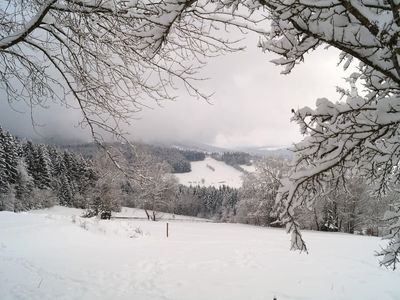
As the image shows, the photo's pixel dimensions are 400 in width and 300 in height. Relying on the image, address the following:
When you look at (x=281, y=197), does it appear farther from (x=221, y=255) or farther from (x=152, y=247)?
(x=152, y=247)

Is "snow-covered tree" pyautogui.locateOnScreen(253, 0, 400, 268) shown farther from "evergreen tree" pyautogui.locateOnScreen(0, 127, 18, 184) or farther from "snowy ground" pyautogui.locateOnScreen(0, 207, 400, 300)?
"evergreen tree" pyautogui.locateOnScreen(0, 127, 18, 184)

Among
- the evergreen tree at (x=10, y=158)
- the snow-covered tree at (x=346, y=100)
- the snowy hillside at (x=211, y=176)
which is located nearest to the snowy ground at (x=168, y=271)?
the snow-covered tree at (x=346, y=100)

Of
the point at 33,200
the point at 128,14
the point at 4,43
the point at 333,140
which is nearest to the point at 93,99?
the point at 4,43

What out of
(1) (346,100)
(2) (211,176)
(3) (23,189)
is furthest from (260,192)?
(2) (211,176)

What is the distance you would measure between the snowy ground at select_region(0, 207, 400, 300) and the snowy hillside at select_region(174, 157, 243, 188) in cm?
12321

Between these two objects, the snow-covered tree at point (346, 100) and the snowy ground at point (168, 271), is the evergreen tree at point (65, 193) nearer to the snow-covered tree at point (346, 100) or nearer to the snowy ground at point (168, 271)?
the snowy ground at point (168, 271)

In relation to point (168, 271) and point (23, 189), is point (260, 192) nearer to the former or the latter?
point (23, 189)

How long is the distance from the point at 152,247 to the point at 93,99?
10035 mm

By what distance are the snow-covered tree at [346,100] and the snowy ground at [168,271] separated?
4320mm

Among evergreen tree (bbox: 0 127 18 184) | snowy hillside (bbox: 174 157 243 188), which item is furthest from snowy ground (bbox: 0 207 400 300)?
snowy hillside (bbox: 174 157 243 188)

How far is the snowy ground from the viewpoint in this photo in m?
7.55

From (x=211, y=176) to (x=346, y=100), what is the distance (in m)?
162

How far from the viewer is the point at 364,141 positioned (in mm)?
3604

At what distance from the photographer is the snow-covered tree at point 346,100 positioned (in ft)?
9.48
